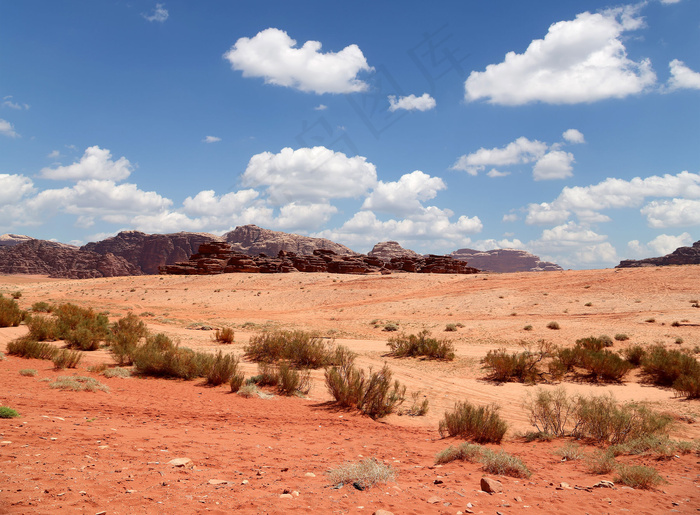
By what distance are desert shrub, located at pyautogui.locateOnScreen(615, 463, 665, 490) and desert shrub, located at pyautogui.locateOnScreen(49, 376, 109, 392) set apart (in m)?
9.62

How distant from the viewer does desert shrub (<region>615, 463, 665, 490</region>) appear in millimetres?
5098

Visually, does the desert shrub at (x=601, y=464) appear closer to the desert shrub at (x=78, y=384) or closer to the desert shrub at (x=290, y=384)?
the desert shrub at (x=290, y=384)

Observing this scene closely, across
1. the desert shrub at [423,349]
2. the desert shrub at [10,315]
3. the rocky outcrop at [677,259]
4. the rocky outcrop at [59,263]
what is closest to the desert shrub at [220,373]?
the desert shrub at [423,349]

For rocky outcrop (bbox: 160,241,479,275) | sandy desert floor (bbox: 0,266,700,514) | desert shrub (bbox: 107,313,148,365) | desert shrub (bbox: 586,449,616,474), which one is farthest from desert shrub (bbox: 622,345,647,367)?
rocky outcrop (bbox: 160,241,479,275)

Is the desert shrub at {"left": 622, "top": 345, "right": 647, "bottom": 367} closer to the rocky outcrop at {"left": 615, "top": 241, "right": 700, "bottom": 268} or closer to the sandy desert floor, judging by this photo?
the sandy desert floor

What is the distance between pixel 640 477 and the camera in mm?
5121

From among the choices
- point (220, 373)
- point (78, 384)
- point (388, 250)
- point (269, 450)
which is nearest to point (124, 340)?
point (220, 373)

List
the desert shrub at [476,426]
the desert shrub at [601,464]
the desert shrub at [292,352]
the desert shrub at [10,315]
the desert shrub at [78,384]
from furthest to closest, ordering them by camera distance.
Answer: the desert shrub at [10,315]
the desert shrub at [292,352]
the desert shrub at [78,384]
the desert shrub at [476,426]
the desert shrub at [601,464]

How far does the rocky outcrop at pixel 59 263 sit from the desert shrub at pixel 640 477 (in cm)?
14036

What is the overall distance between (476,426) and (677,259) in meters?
113

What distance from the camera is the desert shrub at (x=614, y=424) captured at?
6.89m

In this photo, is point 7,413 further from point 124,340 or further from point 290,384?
point 124,340

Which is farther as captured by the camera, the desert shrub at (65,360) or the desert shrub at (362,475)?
the desert shrub at (65,360)

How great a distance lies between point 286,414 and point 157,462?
145 inches
